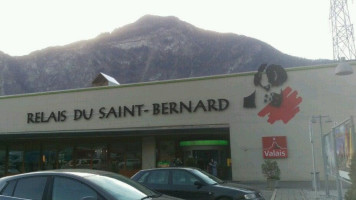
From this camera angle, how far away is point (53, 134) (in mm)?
27109

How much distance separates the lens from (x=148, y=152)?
87.1 ft

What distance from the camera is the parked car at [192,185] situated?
10469 mm

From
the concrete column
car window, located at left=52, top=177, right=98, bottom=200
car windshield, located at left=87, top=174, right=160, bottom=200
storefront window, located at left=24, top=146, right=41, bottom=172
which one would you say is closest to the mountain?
storefront window, located at left=24, top=146, right=41, bottom=172

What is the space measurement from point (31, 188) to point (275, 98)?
18989mm

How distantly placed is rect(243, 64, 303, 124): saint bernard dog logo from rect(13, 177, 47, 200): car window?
18458 millimetres

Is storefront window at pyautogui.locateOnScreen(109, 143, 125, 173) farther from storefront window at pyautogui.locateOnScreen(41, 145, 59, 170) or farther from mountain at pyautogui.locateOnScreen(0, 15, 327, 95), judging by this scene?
mountain at pyautogui.locateOnScreen(0, 15, 327, 95)

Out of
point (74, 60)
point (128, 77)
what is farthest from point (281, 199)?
point (74, 60)

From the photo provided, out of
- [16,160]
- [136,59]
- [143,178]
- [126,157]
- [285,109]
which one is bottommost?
[143,178]

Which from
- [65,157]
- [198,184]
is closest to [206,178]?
[198,184]

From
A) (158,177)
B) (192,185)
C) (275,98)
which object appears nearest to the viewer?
(192,185)

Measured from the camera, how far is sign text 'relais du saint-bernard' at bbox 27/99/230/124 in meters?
24.4

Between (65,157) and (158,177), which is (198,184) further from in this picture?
(65,157)

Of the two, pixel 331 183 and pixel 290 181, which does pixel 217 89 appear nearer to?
pixel 290 181

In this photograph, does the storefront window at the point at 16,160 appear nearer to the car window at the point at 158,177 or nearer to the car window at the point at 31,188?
the car window at the point at 158,177
